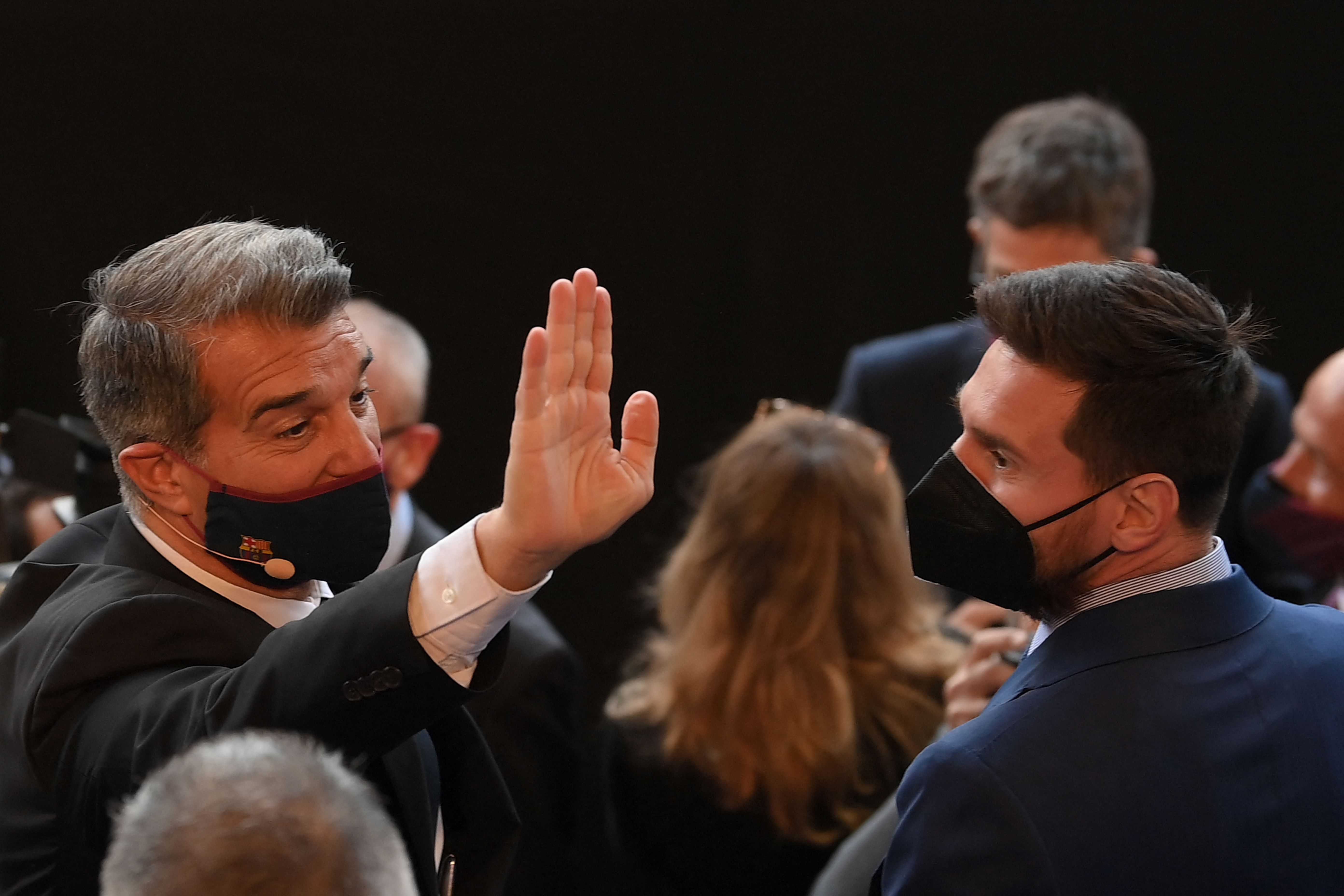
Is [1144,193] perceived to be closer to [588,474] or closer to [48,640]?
[588,474]

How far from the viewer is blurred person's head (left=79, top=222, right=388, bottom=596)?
1.70 metres

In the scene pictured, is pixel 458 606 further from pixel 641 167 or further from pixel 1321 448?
pixel 641 167

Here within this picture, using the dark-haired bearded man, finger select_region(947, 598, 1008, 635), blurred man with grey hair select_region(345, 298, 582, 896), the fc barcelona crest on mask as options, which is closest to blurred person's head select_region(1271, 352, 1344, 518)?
finger select_region(947, 598, 1008, 635)

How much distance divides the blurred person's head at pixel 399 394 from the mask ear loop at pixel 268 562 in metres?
1.26

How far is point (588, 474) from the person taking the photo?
1.63m

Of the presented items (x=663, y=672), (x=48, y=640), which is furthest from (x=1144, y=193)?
(x=48, y=640)

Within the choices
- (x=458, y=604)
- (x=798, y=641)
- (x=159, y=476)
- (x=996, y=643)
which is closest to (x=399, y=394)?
(x=798, y=641)

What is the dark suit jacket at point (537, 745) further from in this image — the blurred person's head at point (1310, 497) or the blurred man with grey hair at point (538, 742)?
the blurred person's head at point (1310, 497)

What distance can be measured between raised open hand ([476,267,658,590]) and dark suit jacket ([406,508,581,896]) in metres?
0.93

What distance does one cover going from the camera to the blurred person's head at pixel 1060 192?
342 centimetres

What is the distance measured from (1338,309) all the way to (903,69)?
1542 mm

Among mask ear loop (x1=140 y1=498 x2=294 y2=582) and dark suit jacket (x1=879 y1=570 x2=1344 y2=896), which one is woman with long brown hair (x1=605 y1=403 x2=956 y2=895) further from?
mask ear loop (x1=140 y1=498 x2=294 y2=582)

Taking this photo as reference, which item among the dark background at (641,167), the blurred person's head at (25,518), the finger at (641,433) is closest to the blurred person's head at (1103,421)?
the finger at (641,433)

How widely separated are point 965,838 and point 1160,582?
46cm
